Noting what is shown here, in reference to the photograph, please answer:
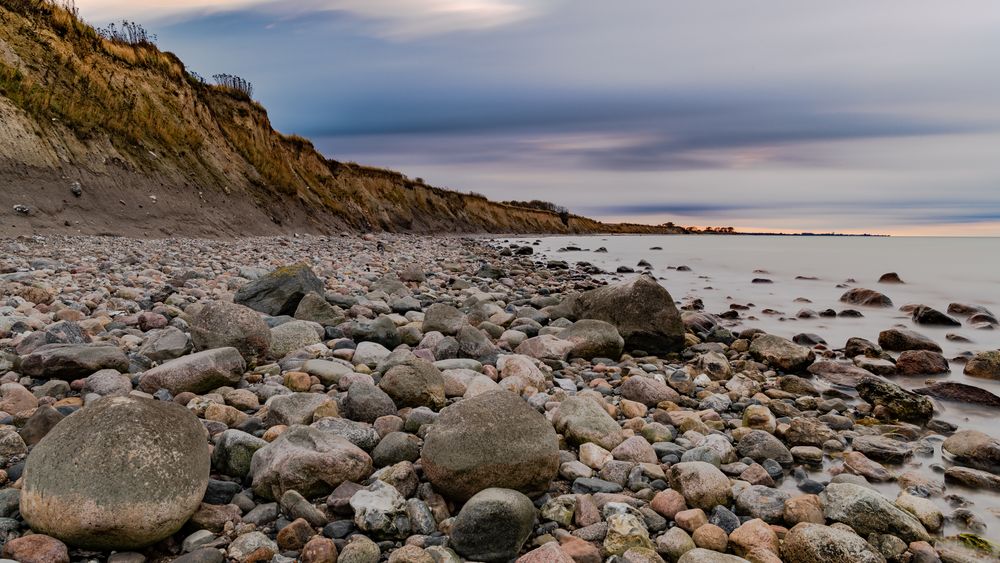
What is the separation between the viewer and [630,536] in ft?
8.94

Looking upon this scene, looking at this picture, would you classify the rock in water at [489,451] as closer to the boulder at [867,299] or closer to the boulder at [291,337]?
the boulder at [291,337]

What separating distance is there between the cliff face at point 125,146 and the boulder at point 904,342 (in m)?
17.3

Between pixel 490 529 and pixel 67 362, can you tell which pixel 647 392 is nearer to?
pixel 490 529

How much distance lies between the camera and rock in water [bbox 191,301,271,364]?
4.81m

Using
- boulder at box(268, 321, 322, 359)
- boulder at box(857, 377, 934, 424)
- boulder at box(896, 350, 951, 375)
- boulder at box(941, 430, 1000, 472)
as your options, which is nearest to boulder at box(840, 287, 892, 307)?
boulder at box(896, 350, 951, 375)

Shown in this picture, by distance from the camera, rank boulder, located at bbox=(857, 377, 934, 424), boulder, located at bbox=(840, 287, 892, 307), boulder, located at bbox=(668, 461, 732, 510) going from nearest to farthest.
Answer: boulder, located at bbox=(668, 461, 732, 510)
boulder, located at bbox=(857, 377, 934, 424)
boulder, located at bbox=(840, 287, 892, 307)

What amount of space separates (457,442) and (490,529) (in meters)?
0.53

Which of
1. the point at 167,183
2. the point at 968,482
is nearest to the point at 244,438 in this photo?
the point at 968,482

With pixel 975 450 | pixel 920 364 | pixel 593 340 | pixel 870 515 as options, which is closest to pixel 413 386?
pixel 593 340

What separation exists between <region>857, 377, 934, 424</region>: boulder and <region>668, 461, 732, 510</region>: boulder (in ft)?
8.24

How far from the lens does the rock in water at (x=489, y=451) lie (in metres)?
2.96

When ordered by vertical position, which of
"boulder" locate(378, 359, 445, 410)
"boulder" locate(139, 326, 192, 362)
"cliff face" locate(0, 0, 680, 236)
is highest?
"cliff face" locate(0, 0, 680, 236)

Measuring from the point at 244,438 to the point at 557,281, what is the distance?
38.7 feet

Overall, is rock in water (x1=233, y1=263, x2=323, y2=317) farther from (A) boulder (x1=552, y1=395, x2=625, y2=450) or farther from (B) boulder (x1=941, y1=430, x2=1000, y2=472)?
(B) boulder (x1=941, y1=430, x2=1000, y2=472)
